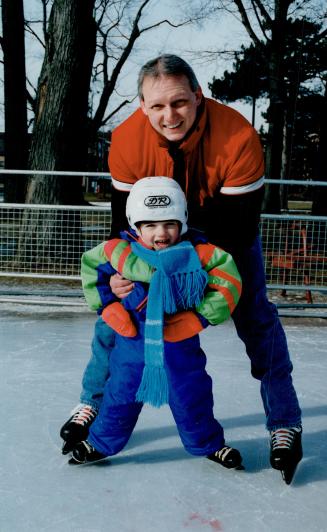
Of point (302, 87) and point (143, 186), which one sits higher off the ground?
point (302, 87)

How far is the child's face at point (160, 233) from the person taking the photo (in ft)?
6.18

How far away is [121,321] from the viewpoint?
1924mm

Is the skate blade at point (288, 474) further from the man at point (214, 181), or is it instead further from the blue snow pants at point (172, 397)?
the blue snow pants at point (172, 397)

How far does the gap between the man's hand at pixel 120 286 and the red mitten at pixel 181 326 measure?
0.51 feet

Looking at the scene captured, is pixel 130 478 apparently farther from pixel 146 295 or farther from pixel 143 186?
pixel 143 186

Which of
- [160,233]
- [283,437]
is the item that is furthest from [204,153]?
[283,437]

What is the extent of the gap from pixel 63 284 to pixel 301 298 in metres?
2.18

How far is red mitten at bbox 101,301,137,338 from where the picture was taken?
6.31 feet

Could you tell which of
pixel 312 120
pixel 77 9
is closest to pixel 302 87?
pixel 312 120

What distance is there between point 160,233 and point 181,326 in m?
0.30

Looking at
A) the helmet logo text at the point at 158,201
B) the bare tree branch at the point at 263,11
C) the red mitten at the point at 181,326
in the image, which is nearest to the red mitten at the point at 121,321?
the red mitten at the point at 181,326

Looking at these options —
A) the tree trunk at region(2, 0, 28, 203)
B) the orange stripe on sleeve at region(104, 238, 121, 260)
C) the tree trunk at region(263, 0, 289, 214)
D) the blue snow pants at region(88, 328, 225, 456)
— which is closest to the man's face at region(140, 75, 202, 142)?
the orange stripe on sleeve at region(104, 238, 121, 260)

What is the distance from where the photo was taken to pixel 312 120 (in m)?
26.5

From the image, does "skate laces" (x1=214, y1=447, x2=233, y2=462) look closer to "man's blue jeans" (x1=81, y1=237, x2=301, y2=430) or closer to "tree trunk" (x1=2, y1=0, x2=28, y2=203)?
"man's blue jeans" (x1=81, y1=237, x2=301, y2=430)
